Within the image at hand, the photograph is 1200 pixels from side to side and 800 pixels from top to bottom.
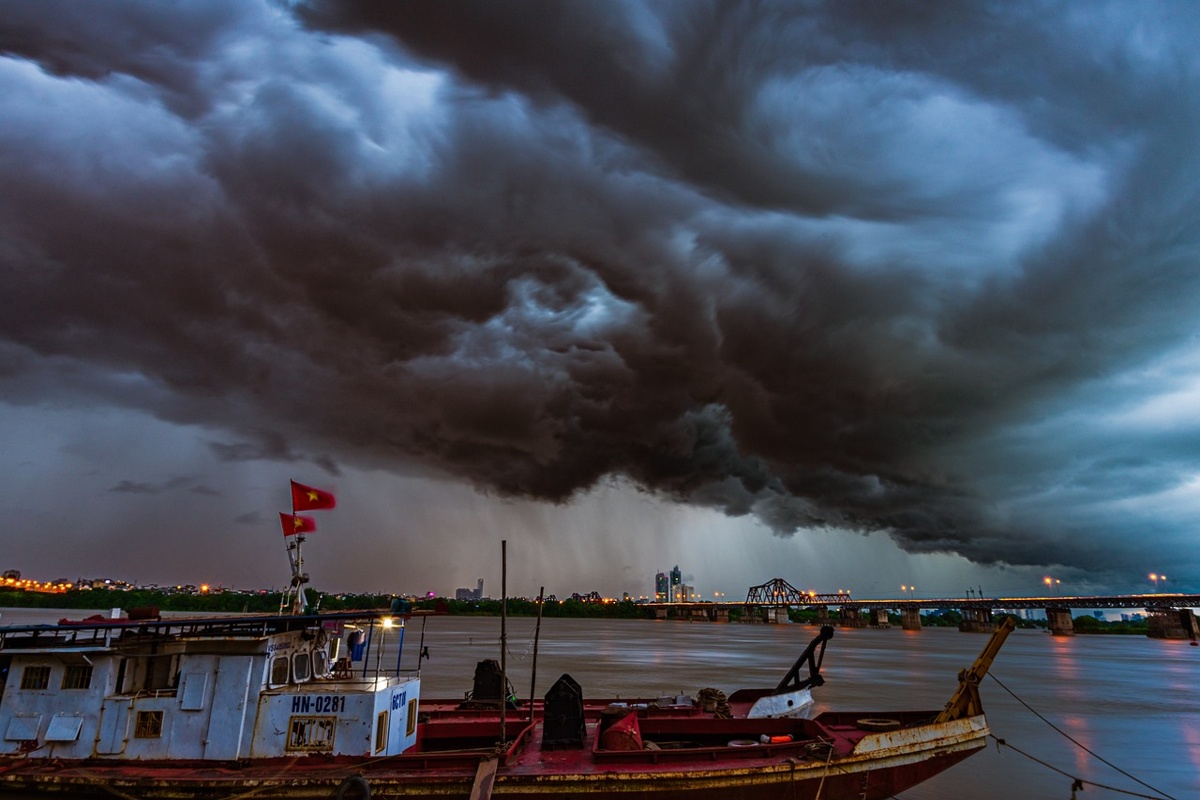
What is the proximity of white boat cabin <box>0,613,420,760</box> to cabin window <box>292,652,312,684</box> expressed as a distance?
0.94 feet

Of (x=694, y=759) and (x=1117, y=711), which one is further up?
(x=694, y=759)

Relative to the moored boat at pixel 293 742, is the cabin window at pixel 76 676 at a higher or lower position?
higher

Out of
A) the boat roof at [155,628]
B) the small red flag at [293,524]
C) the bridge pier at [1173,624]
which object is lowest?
the bridge pier at [1173,624]

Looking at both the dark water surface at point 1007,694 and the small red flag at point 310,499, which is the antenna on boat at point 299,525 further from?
the dark water surface at point 1007,694

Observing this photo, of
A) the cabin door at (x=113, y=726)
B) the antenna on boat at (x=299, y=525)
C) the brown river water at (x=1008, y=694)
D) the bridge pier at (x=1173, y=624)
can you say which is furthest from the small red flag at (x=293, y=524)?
the bridge pier at (x=1173, y=624)

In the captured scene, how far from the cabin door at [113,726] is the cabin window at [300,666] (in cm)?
375

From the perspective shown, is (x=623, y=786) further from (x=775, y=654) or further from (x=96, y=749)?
(x=775, y=654)

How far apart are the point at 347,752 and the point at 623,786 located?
6.80 m

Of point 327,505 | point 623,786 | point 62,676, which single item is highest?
point 327,505

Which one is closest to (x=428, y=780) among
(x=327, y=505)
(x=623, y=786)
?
(x=623, y=786)

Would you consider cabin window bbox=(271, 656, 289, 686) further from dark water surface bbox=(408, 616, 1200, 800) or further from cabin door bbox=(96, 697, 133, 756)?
dark water surface bbox=(408, 616, 1200, 800)

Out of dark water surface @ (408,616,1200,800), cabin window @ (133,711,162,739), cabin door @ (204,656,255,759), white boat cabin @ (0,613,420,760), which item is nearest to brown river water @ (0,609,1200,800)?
dark water surface @ (408,616,1200,800)

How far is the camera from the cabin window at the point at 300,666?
54.5ft

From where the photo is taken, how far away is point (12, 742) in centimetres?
1556
